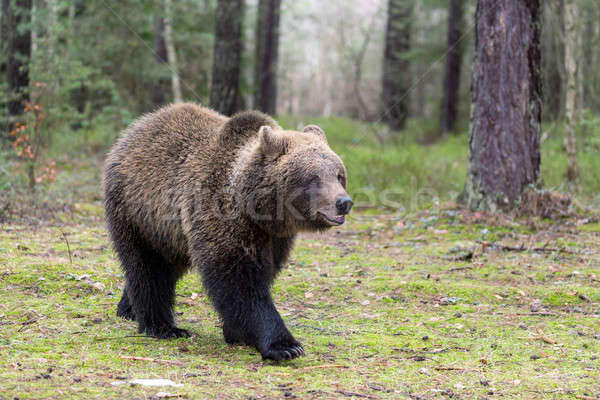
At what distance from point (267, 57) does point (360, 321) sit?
17116 mm

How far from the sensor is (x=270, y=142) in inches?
183

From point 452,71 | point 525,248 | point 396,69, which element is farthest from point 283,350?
point 396,69

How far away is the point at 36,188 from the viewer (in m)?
9.62

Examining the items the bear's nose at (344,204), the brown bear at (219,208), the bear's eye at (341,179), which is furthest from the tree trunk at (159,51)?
the bear's nose at (344,204)

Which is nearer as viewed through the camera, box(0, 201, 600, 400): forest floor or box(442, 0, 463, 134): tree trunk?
box(0, 201, 600, 400): forest floor

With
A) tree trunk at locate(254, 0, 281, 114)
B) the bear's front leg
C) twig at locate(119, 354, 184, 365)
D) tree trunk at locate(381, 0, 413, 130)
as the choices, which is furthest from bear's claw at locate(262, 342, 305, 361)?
tree trunk at locate(381, 0, 413, 130)

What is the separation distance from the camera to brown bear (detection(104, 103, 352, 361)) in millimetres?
4543

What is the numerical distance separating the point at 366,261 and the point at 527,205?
273 centimetres

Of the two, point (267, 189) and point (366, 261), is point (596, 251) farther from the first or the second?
point (267, 189)

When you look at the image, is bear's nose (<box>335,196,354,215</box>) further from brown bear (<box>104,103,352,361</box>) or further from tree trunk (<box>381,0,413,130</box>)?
tree trunk (<box>381,0,413,130</box>)

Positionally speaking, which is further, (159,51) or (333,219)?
(159,51)

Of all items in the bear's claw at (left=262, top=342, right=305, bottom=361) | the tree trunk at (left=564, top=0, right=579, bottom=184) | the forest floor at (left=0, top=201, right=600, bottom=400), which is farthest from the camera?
the tree trunk at (left=564, top=0, right=579, bottom=184)

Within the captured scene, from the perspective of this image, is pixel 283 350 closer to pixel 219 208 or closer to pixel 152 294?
pixel 219 208

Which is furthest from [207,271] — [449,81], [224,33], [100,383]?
[449,81]
